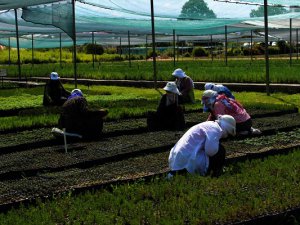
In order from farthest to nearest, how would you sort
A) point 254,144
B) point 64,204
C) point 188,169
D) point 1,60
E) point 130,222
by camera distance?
point 1,60, point 254,144, point 188,169, point 64,204, point 130,222

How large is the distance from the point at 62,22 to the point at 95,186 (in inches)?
472

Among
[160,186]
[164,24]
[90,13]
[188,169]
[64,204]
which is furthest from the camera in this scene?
[164,24]

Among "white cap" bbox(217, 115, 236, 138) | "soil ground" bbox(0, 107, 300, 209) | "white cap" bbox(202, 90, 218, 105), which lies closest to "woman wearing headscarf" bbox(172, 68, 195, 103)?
"soil ground" bbox(0, 107, 300, 209)

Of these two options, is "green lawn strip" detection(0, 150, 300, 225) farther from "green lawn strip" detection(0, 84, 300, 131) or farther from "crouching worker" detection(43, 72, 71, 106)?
Answer: "crouching worker" detection(43, 72, 71, 106)

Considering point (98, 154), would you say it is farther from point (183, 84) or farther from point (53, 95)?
point (53, 95)

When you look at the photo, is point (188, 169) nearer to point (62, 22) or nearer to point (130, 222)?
point (130, 222)

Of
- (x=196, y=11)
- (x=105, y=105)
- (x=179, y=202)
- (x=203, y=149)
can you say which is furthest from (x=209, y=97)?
(x=196, y=11)

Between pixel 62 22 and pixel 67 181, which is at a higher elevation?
pixel 62 22

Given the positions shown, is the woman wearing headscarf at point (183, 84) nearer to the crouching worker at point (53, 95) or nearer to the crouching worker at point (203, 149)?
the crouching worker at point (53, 95)

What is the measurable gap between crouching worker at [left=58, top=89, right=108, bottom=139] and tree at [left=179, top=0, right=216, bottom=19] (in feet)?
43.5

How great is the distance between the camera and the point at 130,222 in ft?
14.8

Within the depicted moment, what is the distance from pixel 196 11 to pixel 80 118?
14.9m

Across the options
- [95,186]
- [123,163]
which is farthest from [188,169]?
[123,163]

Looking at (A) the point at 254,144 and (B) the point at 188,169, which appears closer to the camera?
(B) the point at 188,169
